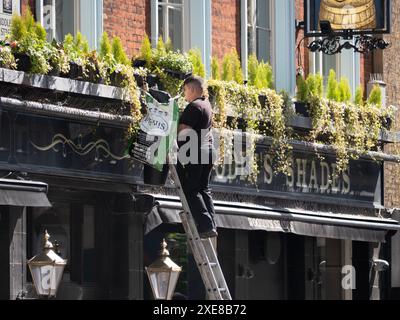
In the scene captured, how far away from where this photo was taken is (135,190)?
1867 centimetres

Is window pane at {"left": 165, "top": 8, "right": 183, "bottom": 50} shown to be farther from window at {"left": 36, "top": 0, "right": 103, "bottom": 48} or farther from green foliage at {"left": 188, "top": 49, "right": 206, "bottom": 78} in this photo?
window at {"left": 36, "top": 0, "right": 103, "bottom": 48}

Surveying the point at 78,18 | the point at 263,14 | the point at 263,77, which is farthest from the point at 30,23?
the point at 263,14

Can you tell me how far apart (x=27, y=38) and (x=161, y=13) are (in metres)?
3.41

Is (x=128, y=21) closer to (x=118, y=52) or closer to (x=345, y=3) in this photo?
(x=118, y=52)

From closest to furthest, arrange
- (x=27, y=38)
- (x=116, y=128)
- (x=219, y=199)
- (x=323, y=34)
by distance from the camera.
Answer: (x=27, y=38) → (x=116, y=128) → (x=219, y=199) → (x=323, y=34)

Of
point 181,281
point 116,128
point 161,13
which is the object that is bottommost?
point 181,281

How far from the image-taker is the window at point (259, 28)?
21.9 meters

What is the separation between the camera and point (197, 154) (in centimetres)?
1697

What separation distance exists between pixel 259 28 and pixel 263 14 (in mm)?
259

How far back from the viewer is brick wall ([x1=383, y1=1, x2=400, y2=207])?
24.2 m

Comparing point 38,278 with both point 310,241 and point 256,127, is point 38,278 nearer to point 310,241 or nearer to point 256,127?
point 256,127

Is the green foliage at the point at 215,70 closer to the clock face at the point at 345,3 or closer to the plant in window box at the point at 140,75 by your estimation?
the plant in window box at the point at 140,75
